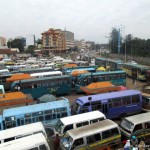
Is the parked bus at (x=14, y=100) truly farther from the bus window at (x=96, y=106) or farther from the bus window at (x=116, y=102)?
the bus window at (x=116, y=102)

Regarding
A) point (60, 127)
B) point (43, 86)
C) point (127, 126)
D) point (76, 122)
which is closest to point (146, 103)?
point (127, 126)

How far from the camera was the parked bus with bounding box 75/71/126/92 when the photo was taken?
24.3 m

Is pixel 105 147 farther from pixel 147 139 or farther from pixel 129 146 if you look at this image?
pixel 147 139

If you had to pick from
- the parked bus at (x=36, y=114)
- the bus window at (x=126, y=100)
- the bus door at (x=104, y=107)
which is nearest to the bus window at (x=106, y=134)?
the parked bus at (x=36, y=114)

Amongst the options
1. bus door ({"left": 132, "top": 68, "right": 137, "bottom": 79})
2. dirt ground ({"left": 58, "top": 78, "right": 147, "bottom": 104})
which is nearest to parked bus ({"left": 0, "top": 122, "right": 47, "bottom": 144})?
dirt ground ({"left": 58, "top": 78, "right": 147, "bottom": 104})

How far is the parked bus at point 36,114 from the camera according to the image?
12828 millimetres

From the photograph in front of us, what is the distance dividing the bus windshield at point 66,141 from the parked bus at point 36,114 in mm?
3079

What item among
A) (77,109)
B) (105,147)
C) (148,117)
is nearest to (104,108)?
(77,109)

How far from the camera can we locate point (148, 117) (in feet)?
40.1

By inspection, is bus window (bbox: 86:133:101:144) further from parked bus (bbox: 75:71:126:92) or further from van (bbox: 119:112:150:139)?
parked bus (bbox: 75:71:126:92)

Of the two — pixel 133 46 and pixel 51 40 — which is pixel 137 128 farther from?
pixel 51 40

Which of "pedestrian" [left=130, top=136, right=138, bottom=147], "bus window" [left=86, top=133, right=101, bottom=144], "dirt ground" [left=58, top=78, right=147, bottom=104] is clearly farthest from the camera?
"dirt ground" [left=58, top=78, right=147, bottom=104]

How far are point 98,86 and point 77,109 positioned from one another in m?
6.70

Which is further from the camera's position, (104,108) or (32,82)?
(32,82)
